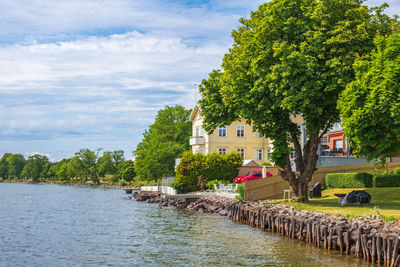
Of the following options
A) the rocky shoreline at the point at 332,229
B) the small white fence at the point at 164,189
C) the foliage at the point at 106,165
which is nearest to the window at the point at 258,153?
the small white fence at the point at 164,189

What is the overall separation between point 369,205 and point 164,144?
60560 mm

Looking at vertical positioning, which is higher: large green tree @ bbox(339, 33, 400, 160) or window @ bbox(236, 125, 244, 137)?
window @ bbox(236, 125, 244, 137)

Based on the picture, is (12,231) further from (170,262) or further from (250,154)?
(250,154)

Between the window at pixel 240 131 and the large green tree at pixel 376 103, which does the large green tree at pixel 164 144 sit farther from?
the large green tree at pixel 376 103

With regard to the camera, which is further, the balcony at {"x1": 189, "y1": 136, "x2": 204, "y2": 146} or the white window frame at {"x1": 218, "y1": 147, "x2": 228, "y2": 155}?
the balcony at {"x1": 189, "y1": 136, "x2": 204, "y2": 146}

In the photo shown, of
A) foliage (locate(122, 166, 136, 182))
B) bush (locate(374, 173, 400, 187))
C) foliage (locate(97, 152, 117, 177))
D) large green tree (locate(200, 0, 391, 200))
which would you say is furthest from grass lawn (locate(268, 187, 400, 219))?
foliage (locate(97, 152, 117, 177))

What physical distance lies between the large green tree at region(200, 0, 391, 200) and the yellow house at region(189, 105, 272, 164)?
108 ft

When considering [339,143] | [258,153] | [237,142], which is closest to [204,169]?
[237,142]

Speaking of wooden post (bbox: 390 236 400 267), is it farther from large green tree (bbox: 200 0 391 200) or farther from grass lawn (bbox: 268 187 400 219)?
large green tree (bbox: 200 0 391 200)

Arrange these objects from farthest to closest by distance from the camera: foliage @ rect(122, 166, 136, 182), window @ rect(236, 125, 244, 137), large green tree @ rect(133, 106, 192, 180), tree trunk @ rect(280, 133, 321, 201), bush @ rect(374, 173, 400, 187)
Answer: foliage @ rect(122, 166, 136, 182) → large green tree @ rect(133, 106, 192, 180) → window @ rect(236, 125, 244, 137) → bush @ rect(374, 173, 400, 187) → tree trunk @ rect(280, 133, 321, 201)

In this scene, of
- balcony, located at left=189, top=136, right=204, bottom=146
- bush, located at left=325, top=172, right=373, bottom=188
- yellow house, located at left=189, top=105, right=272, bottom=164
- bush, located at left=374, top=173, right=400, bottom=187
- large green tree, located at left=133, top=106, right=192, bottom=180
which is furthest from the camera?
large green tree, located at left=133, top=106, right=192, bottom=180

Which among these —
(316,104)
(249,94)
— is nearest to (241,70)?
(249,94)

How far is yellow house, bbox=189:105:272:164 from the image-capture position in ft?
232

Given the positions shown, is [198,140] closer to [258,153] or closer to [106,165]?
[258,153]
